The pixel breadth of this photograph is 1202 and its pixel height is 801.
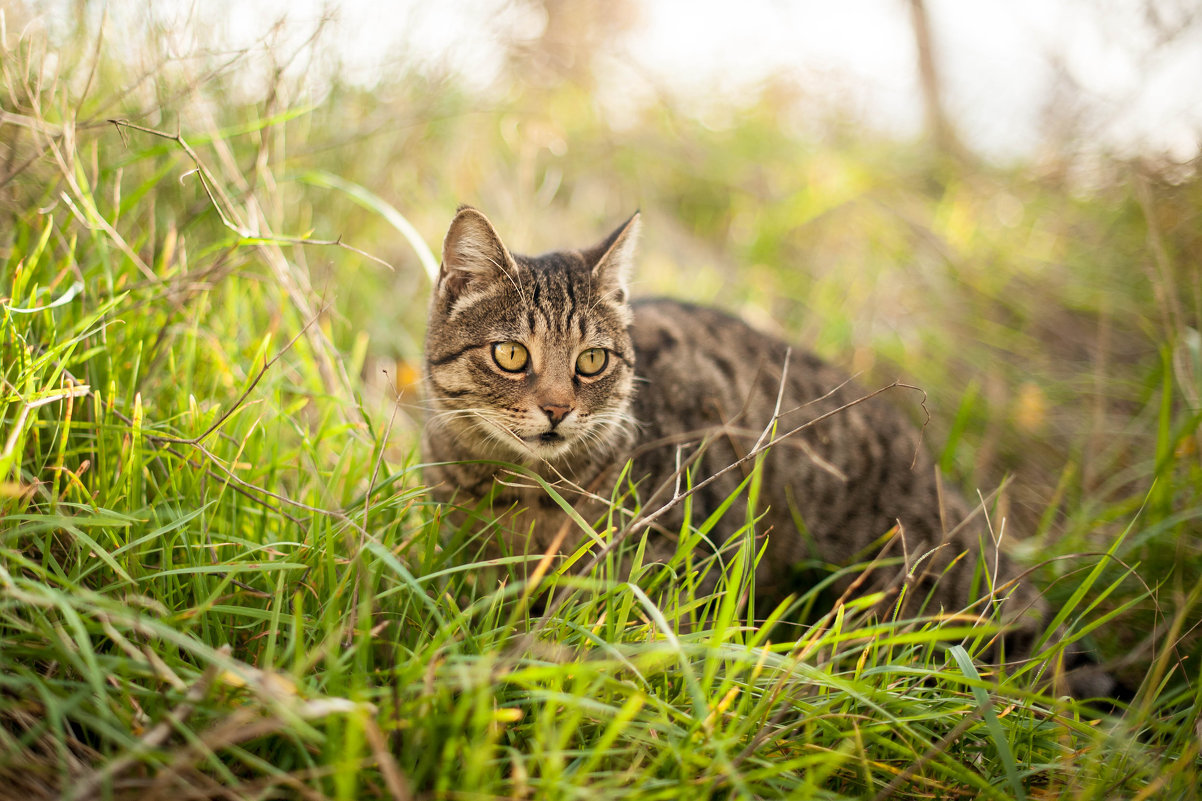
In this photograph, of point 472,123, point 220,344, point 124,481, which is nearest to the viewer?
point 124,481

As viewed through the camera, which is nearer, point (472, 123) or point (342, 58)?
point (342, 58)

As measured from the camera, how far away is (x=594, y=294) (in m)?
2.17

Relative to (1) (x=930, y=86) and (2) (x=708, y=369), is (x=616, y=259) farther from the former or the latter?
(1) (x=930, y=86)

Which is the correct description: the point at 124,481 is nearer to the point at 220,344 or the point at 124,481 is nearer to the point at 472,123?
the point at 220,344

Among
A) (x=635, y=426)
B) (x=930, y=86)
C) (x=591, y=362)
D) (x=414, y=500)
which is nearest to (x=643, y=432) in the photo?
(x=635, y=426)

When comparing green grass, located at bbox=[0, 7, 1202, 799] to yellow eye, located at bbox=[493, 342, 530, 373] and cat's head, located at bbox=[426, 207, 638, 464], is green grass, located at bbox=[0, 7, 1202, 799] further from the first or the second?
yellow eye, located at bbox=[493, 342, 530, 373]

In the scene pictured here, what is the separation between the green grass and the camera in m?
1.23

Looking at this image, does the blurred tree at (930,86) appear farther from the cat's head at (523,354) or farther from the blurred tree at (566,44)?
the cat's head at (523,354)

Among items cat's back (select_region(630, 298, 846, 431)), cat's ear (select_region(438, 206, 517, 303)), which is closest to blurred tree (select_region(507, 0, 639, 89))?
cat's back (select_region(630, 298, 846, 431))

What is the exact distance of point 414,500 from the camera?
1.93 meters

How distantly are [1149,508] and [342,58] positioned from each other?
3.97 m

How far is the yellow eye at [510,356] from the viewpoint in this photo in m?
1.99

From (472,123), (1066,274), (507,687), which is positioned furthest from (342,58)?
(1066,274)

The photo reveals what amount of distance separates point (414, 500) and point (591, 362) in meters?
0.67
